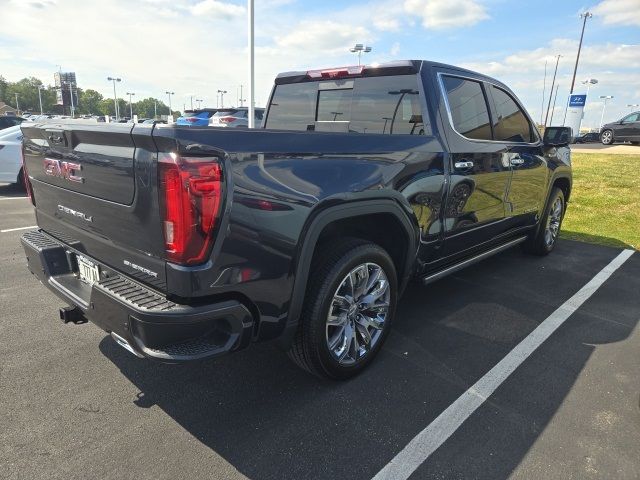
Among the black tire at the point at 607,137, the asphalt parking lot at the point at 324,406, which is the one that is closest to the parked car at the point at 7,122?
the asphalt parking lot at the point at 324,406

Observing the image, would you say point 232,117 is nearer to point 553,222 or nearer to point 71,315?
point 553,222

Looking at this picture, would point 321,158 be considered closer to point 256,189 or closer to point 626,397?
point 256,189

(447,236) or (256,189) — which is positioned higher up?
(256,189)

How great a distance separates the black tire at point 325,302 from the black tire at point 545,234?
3.27m

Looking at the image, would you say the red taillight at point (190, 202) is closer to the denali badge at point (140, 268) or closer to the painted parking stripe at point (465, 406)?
the denali badge at point (140, 268)

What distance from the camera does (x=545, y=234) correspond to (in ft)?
17.7

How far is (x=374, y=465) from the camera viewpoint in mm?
2154

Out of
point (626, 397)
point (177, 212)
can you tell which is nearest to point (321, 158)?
point (177, 212)

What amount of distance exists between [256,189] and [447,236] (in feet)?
6.18

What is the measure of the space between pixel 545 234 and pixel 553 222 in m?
0.37

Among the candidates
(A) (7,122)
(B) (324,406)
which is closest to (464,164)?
(B) (324,406)

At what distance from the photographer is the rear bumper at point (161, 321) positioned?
1937 millimetres

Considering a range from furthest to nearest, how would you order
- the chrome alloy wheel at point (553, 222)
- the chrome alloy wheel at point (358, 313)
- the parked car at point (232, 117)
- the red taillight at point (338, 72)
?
the parked car at point (232, 117)
the chrome alloy wheel at point (553, 222)
the red taillight at point (338, 72)
the chrome alloy wheel at point (358, 313)

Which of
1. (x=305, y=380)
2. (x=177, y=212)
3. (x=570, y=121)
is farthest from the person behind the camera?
(x=570, y=121)
